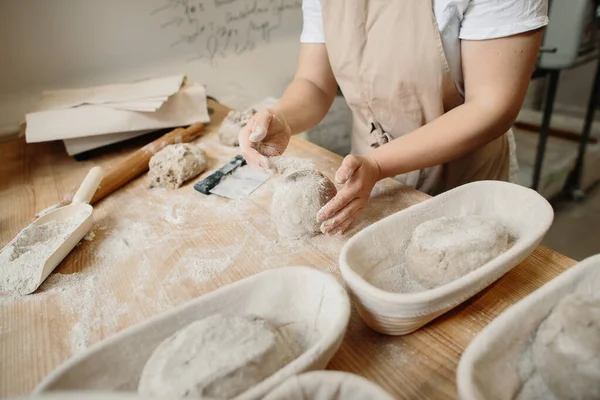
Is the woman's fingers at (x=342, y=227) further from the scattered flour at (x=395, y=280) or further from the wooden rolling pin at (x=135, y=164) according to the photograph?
the wooden rolling pin at (x=135, y=164)

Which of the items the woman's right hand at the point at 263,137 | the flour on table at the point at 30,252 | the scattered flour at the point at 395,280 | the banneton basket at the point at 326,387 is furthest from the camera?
the woman's right hand at the point at 263,137

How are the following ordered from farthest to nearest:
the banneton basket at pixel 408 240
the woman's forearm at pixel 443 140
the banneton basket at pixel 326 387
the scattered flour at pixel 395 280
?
the woman's forearm at pixel 443 140, the scattered flour at pixel 395 280, the banneton basket at pixel 408 240, the banneton basket at pixel 326 387

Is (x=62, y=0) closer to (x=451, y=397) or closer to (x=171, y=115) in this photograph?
(x=171, y=115)

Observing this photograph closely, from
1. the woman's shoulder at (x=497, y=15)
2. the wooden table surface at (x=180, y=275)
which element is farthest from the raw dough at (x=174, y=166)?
the woman's shoulder at (x=497, y=15)

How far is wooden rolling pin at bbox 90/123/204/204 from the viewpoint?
1.22 meters

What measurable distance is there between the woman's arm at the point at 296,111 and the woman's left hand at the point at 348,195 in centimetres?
26

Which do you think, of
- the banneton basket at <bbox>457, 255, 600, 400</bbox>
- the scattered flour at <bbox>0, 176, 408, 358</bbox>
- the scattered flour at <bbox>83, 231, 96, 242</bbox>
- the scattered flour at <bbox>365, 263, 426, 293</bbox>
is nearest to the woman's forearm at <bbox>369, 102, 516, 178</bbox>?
the scattered flour at <bbox>0, 176, 408, 358</bbox>

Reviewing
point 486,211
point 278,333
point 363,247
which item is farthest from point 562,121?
point 278,333

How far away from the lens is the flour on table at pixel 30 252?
2.74 feet

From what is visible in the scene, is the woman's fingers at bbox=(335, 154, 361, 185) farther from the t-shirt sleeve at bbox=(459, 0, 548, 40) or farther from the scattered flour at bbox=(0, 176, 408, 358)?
the t-shirt sleeve at bbox=(459, 0, 548, 40)

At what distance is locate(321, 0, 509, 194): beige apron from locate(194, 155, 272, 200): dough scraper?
370 millimetres

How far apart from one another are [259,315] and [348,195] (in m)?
0.36

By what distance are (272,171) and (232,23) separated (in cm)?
127

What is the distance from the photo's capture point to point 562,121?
10.2 feet
